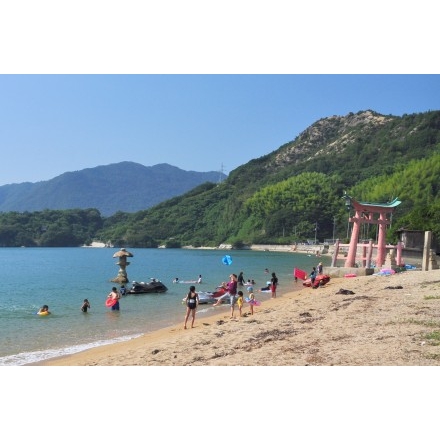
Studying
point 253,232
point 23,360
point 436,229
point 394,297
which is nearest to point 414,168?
point 253,232

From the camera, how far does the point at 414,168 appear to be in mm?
121562

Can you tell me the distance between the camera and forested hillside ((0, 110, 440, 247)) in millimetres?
123062

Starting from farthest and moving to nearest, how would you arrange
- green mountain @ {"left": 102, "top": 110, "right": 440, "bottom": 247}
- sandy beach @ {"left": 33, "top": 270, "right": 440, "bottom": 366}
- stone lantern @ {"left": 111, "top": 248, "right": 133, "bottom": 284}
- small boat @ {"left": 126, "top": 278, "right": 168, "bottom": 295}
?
green mountain @ {"left": 102, "top": 110, "right": 440, "bottom": 247}, stone lantern @ {"left": 111, "top": 248, "right": 133, "bottom": 284}, small boat @ {"left": 126, "top": 278, "right": 168, "bottom": 295}, sandy beach @ {"left": 33, "top": 270, "right": 440, "bottom": 366}

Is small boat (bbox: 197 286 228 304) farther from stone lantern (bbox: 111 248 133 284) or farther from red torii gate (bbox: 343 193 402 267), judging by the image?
stone lantern (bbox: 111 248 133 284)

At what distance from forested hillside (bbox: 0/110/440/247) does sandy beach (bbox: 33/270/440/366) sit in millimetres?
94481

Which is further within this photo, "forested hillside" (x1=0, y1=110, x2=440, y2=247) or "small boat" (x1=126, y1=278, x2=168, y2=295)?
"forested hillside" (x1=0, y1=110, x2=440, y2=247)

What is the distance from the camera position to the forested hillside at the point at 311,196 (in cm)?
12306

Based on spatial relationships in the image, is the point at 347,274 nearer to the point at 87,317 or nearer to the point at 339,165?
the point at 87,317

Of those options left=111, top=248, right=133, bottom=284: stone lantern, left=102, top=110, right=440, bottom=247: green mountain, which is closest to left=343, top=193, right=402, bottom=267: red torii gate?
left=111, top=248, right=133, bottom=284: stone lantern

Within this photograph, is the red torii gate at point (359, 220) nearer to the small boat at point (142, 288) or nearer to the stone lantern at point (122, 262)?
the small boat at point (142, 288)

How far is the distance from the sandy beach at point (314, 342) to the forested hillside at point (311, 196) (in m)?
94.5

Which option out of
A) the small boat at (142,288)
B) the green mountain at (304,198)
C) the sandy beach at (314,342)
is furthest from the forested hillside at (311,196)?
the sandy beach at (314,342)

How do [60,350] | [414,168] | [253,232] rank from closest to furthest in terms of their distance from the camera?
1. [60,350]
2. [414,168]
3. [253,232]

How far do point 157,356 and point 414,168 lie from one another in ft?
395
